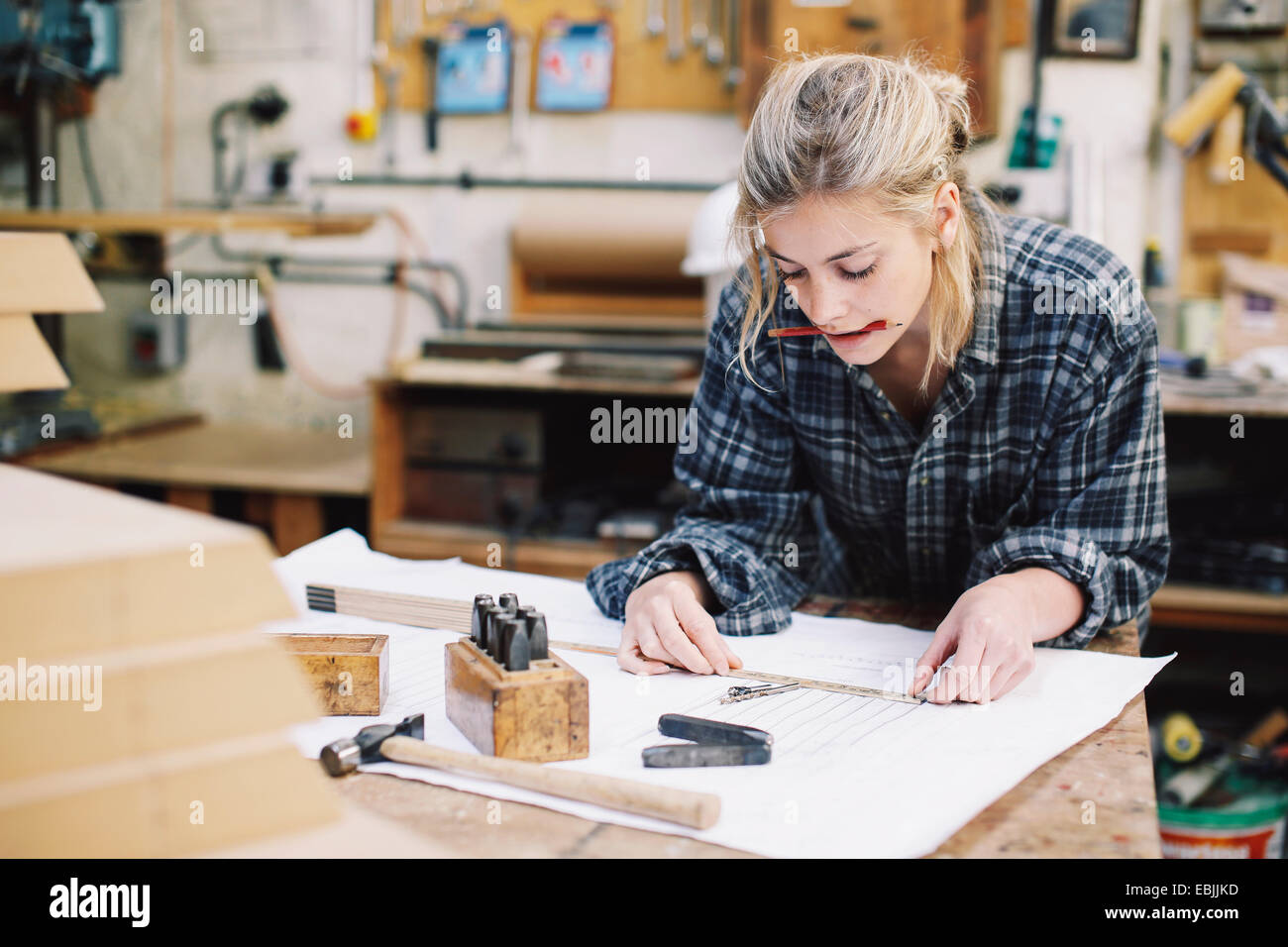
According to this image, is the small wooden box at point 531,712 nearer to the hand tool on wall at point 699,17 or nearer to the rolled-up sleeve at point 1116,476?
the rolled-up sleeve at point 1116,476

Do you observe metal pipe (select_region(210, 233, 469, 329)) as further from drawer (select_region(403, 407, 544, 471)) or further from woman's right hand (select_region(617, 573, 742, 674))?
woman's right hand (select_region(617, 573, 742, 674))

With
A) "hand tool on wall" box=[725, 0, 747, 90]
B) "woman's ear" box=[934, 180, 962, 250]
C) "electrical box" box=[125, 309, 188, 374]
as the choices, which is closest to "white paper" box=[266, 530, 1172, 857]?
"woman's ear" box=[934, 180, 962, 250]

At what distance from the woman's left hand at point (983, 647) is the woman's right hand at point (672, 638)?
0.17 meters

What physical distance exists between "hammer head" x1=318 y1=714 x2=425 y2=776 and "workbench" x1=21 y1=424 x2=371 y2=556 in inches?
67.0

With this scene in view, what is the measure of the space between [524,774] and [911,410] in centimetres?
76

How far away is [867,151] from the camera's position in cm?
102

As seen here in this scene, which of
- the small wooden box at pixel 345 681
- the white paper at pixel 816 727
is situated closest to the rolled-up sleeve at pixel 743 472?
the white paper at pixel 816 727

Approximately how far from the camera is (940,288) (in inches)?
44.8

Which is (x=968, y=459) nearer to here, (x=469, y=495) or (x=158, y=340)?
(x=469, y=495)

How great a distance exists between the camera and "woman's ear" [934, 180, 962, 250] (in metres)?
1.10

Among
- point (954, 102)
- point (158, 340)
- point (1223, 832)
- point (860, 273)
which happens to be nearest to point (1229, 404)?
point (1223, 832)

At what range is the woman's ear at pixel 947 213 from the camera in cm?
110

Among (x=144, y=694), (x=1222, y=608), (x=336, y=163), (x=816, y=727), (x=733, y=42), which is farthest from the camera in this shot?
(x=336, y=163)
